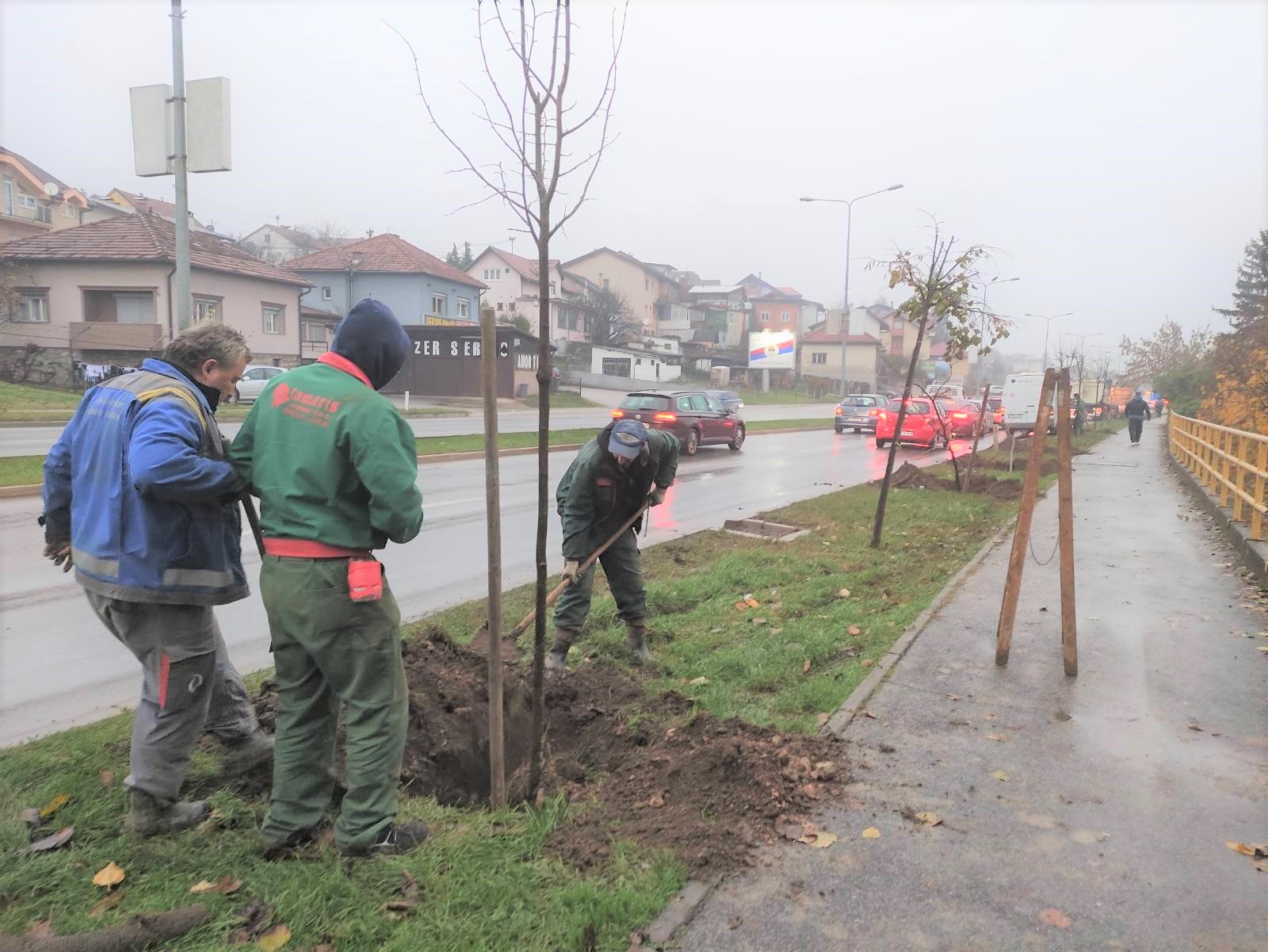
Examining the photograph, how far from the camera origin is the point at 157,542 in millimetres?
2994

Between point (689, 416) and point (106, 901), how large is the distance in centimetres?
1994

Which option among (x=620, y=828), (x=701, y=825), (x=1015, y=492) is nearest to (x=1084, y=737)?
(x=701, y=825)

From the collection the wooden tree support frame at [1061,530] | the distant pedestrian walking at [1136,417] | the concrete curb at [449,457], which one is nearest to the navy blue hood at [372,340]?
the wooden tree support frame at [1061,530]

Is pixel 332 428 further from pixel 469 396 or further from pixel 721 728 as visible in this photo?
pixel 469 396

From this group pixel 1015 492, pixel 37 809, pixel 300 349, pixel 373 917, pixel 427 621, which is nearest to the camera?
pixel 373 917

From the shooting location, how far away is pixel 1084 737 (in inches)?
→ 166

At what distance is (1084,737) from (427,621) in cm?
422

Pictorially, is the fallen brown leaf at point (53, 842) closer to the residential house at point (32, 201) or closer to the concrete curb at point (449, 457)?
the concrete curb at point (449, 457)

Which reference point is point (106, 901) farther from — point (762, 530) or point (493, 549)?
point (762, 530)

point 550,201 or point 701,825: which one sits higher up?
point 550,201

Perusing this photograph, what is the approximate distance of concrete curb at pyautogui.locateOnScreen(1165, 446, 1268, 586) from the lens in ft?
24.5

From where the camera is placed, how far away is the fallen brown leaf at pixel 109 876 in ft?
8.95

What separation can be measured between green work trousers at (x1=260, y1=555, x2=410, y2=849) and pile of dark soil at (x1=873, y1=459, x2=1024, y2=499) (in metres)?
12.1

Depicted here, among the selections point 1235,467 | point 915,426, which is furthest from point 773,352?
point 1235,467
